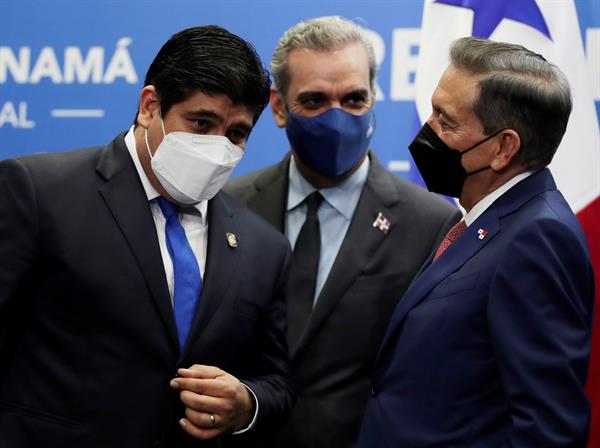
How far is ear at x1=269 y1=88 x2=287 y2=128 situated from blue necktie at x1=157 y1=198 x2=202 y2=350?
874 mm

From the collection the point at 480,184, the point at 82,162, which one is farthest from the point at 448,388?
the point at 82,162

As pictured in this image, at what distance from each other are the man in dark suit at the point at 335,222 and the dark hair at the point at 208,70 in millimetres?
616

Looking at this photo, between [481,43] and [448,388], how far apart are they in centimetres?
82

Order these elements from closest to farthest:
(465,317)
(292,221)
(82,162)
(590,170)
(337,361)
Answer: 1. (465,317)
2. (82,162)
3. (337,361)
4. (292,221)
5. (590,170)

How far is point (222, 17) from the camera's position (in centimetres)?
379

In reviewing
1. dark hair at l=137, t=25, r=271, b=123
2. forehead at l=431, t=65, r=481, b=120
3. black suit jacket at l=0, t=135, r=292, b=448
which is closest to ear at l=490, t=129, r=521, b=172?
forehead at l=431, t=65, r=481, b=120

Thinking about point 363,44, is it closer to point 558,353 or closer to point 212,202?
point 212,202

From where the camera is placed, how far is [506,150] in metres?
2.17

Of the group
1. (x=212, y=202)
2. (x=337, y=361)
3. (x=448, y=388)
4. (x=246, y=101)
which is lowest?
(x=337, y=361)

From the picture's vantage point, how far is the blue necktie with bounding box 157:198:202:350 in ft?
7.02

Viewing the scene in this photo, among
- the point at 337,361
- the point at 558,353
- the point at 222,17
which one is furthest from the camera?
the point at 222,17

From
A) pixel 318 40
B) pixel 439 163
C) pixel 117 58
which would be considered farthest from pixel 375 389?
A: pixel 117 58

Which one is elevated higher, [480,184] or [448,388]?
[480,184]

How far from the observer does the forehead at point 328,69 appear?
9.49 feet
